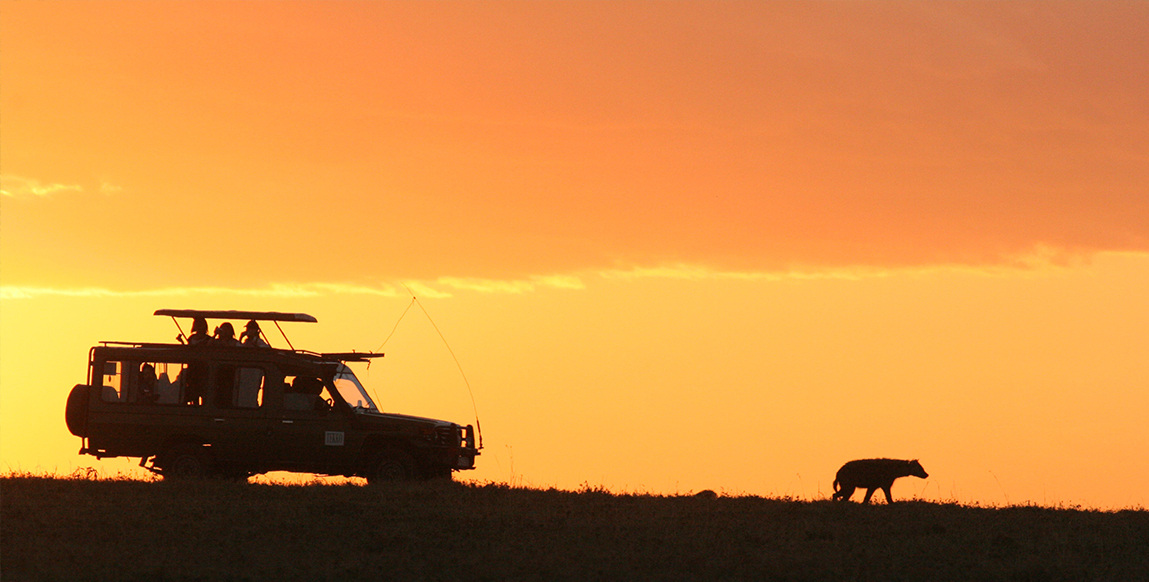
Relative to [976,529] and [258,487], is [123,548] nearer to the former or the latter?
[258,487]

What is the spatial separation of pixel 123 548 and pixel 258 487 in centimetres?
456

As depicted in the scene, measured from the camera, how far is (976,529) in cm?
2030

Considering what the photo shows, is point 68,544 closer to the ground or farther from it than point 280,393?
closer to the ground

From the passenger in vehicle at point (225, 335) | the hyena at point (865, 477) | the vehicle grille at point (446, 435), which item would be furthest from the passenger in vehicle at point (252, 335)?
the hyena at point (865, 477)

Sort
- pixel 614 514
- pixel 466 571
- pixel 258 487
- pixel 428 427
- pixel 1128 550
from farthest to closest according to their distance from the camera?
1. pixel 428 427
2. pixel 258 487
3. pixel 614 514
4. pixel 1128 550
5. pixel 466 571

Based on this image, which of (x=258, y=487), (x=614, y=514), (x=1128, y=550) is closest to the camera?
(x=1128, y=550)

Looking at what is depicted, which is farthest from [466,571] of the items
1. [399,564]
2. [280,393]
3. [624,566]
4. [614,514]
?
[280,393]

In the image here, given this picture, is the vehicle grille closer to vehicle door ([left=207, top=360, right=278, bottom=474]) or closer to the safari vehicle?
the safari vehicle

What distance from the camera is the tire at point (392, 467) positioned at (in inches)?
949

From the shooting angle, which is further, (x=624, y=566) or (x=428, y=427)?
(x=428, y=427)

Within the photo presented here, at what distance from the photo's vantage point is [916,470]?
26.3 m

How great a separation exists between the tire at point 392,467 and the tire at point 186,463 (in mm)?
2992

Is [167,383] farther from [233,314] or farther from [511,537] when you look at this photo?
[511,537]

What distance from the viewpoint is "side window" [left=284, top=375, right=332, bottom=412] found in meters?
24.0
